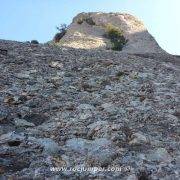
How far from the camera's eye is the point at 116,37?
4094 centimetres

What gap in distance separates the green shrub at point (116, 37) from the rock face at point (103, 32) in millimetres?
430

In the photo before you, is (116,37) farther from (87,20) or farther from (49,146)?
(49,146)

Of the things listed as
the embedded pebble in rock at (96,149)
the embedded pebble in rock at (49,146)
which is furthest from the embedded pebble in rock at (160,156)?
the embedded pebble in rock at (49,146)

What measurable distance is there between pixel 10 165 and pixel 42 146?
2.81 feet

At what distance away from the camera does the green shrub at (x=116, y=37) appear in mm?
39250

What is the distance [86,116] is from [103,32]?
32.8m

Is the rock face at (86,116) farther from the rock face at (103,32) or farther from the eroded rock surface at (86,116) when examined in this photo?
the rock face at (103,32)

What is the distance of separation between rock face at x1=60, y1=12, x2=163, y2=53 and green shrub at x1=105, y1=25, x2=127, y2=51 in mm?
430

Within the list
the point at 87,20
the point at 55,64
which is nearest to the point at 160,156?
the point at 55,64

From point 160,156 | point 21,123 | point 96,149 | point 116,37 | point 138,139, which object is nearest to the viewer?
point 160,156

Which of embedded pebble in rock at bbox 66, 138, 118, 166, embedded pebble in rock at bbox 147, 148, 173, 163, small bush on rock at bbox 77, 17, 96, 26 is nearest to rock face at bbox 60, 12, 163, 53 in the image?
small bush on rock at bbox 77, 17, 96, 26

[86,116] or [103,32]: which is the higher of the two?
[86,116]

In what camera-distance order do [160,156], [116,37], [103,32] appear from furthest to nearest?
[103,32]
[116,37]
[160,156]

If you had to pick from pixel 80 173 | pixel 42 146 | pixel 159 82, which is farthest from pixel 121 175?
pixel 159 82
